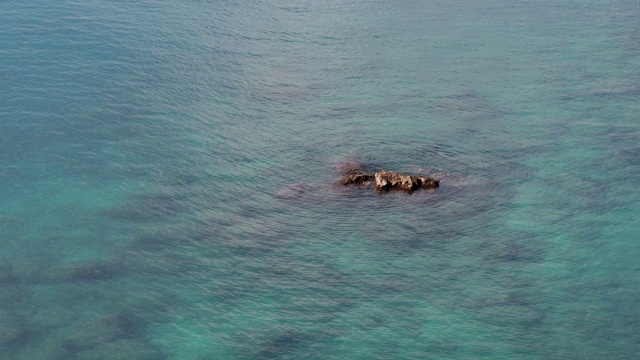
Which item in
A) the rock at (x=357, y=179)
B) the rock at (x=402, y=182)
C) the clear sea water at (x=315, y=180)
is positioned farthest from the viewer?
the rock at (x=357, y=179)

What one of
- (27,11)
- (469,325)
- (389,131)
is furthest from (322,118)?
(27,11)

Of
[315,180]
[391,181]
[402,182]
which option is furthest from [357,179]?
[402,182]

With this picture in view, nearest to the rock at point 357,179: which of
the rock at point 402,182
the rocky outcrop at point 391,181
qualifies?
the rocky outcrop at point 391,181

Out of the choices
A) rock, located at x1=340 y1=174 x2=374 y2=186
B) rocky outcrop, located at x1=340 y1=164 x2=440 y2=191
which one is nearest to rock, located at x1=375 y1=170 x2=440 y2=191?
rocky outcrop, located at x1=340 y1=164 x2=440 y2=191

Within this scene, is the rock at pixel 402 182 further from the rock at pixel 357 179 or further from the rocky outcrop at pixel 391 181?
the rock at pixel 357 179

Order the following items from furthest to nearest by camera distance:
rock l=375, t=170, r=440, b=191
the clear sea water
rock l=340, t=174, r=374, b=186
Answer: rock l=340, t=174, r=374, b=186 → rock l=375, t=170, r=440, b=191 → the clear sea water

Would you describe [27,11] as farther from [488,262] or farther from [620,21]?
[620,21]

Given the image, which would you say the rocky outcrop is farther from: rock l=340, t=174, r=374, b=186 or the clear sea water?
the clear sea water
